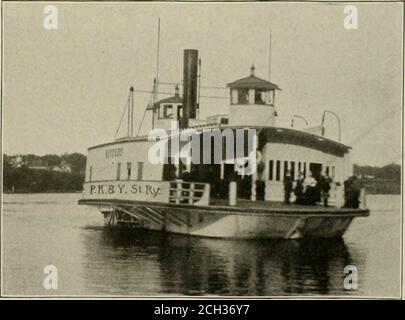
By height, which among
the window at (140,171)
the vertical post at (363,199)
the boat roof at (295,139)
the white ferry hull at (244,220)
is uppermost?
the boat roof at (295,139)

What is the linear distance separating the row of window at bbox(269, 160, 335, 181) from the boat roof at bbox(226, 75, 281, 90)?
43.4 inches

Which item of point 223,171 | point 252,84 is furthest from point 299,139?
point 223,171

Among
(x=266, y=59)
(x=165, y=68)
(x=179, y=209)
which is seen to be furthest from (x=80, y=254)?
(x=266, y=59)

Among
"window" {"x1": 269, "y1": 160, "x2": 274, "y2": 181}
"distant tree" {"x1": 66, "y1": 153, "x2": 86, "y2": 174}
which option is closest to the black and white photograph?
"distant tree" {"x1": 66, "y1": 153, "x2": 86, "y2": 174}

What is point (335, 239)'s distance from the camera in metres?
10.6

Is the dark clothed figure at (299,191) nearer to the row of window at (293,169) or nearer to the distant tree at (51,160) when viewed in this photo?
the row of window at (293,169)

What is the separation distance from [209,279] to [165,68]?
7.45 ft

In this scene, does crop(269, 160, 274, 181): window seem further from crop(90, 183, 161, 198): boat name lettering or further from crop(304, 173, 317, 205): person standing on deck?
crop(90, 183, 161, 198): boat name lettering

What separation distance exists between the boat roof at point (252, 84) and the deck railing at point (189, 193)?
1.13m

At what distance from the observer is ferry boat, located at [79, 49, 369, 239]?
9.80m

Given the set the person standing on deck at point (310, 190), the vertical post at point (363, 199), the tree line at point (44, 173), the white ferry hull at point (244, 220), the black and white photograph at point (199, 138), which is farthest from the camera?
the person standing on deck at point (310, 190)

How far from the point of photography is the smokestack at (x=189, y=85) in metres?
9.52

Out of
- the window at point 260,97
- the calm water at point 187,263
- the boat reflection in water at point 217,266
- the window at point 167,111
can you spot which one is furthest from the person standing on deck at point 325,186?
the window at point 167,111
